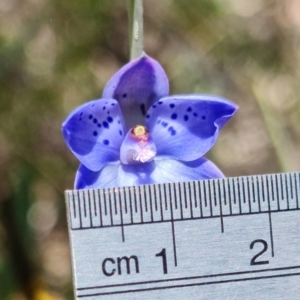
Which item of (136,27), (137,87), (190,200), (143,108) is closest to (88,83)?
(143,108)

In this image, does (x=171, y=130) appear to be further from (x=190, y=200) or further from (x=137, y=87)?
(x=190, y=200)

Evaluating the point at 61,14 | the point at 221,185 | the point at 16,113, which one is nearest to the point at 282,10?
the point at 61,14

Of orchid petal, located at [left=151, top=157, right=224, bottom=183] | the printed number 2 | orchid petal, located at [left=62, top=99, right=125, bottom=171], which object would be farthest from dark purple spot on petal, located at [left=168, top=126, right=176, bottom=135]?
the printed number 2

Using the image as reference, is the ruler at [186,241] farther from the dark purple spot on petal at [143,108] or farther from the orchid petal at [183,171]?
the dark purple spot on petal at [143,108]

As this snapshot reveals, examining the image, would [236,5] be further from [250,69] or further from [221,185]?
[221,185]

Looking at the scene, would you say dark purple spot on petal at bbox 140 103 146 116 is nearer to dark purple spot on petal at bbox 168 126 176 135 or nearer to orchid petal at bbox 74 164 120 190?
dark purple spot on petal at bbox 168 126 176 135

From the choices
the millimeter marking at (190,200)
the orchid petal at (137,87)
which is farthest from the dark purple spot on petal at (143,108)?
the millimeter marking at (190,200)
